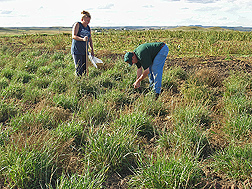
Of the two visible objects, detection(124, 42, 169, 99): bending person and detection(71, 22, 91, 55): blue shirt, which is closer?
detection(124, 42, 169, 99): bending person

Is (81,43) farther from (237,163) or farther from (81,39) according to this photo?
(237,163)

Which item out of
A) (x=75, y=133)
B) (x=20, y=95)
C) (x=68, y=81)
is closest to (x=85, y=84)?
(x=68, y=81)

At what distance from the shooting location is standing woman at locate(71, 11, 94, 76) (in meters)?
5.06

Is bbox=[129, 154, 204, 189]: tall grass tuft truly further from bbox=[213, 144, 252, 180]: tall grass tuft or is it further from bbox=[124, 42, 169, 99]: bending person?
bbox=[124, 42, 169, 99]: bending person

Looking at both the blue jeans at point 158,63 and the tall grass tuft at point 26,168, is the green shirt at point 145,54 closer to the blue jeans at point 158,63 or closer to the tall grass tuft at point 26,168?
the blue jeans at point 158,63

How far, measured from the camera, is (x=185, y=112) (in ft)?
10.8

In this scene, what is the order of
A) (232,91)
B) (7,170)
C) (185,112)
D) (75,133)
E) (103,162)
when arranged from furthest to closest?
1. (232,91)
2. (185,112)
3. (75,133)
4. (103,162)
5. (7,170)

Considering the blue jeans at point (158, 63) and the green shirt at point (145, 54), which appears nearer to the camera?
the green shirt at point (145, 54)

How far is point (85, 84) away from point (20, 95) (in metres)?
1.41

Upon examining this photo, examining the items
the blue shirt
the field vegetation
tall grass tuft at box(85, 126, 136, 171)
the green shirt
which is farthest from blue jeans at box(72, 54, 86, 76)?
tall grass tuft at box(85, 126, 136, 171)

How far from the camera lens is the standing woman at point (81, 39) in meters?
5.06

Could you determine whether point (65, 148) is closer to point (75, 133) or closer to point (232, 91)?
point (75, 133)

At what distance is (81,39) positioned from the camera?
5027 millimetres

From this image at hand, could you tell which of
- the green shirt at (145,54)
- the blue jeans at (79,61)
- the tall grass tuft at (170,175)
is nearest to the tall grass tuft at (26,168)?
the tall grass tuft at (170,175)
